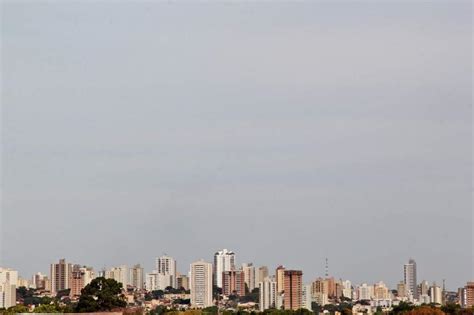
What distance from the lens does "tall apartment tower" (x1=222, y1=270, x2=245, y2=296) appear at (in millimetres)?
109075

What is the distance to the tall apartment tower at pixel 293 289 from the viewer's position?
8425cm

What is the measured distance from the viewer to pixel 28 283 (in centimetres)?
9188

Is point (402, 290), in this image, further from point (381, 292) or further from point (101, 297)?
point (101, 297)

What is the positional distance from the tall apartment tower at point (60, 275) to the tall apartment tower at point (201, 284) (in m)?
8.94

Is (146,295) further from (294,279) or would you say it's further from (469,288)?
Result: (469,288)

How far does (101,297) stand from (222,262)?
74.9 metres

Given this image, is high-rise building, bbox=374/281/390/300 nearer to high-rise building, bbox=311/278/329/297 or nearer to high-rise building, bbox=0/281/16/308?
high-rise building, bbox=311/278/329/297

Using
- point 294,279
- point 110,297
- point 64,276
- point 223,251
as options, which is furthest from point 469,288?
point 223,251

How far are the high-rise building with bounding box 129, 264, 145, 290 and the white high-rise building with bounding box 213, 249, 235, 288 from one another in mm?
5700

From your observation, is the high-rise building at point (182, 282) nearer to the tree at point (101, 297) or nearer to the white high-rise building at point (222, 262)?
the white high-rise building at point (222, 262)

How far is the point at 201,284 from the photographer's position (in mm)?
104375

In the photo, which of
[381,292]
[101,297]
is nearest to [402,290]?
[381,292]

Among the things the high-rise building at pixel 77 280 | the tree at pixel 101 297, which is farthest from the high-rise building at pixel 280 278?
the tree at pixel 101 297

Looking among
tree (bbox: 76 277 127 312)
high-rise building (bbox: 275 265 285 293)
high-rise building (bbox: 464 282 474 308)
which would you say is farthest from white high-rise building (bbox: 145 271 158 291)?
tree (bbox: 76 277 127 312)
